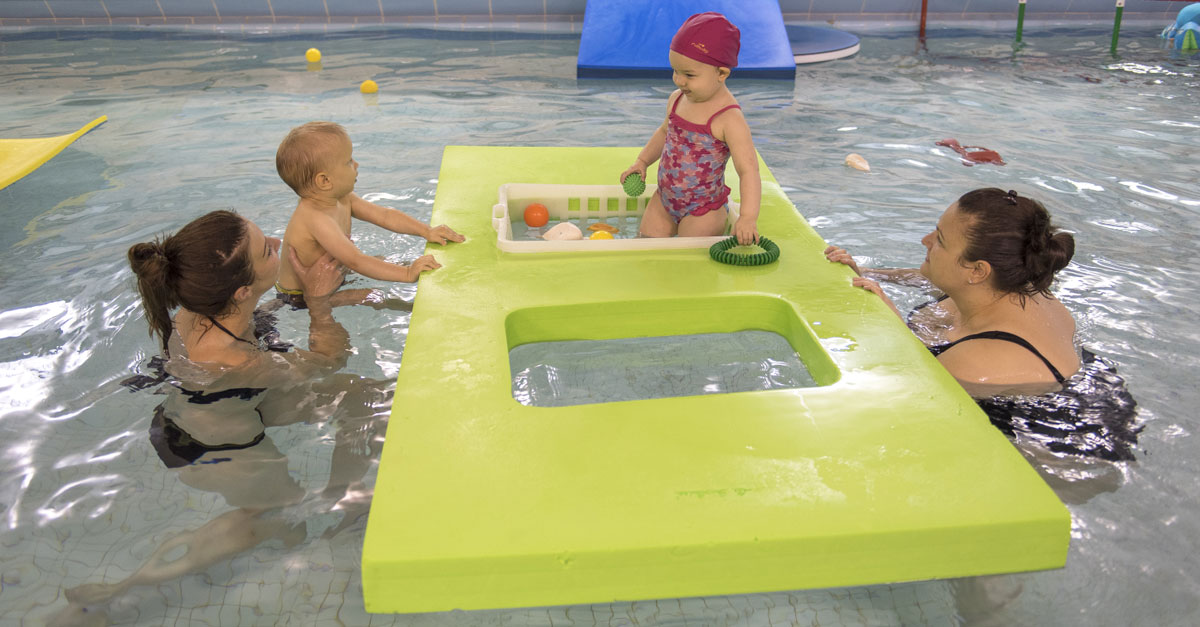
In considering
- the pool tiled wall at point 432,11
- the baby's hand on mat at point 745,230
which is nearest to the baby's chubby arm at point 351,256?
the baby's hand on mat at point 745,230

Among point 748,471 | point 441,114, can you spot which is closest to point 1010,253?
point 748,471

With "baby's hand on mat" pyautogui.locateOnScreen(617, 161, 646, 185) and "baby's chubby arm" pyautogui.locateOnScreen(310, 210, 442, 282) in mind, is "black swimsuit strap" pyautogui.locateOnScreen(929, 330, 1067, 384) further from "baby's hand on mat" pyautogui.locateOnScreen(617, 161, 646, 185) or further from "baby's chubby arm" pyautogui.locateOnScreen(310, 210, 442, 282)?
"baby's chubby arm" pyautogui.locateOnScreen(310, 210, 442, 282)

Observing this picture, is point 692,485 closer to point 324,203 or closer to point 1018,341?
point 1018,341

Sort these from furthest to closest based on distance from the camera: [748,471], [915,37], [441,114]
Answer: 1. [915,37]
2. [441,114]
3. [748,471]

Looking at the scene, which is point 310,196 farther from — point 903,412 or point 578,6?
point 578,6

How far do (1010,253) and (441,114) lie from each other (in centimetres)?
431

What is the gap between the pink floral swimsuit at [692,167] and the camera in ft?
9.77

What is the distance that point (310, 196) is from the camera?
9.14ft

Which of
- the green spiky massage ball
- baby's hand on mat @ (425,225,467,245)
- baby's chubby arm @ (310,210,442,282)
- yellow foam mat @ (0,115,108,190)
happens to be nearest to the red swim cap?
the green spiky massage ball

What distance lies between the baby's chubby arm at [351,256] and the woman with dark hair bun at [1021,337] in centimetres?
164

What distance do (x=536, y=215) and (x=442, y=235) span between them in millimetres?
549

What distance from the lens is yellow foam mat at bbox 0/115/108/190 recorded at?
3782mm

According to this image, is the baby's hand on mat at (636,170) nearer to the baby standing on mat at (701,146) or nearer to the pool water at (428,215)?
the baby standing on mat at (701,146)

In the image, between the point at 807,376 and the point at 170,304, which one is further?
the point at 807,376
